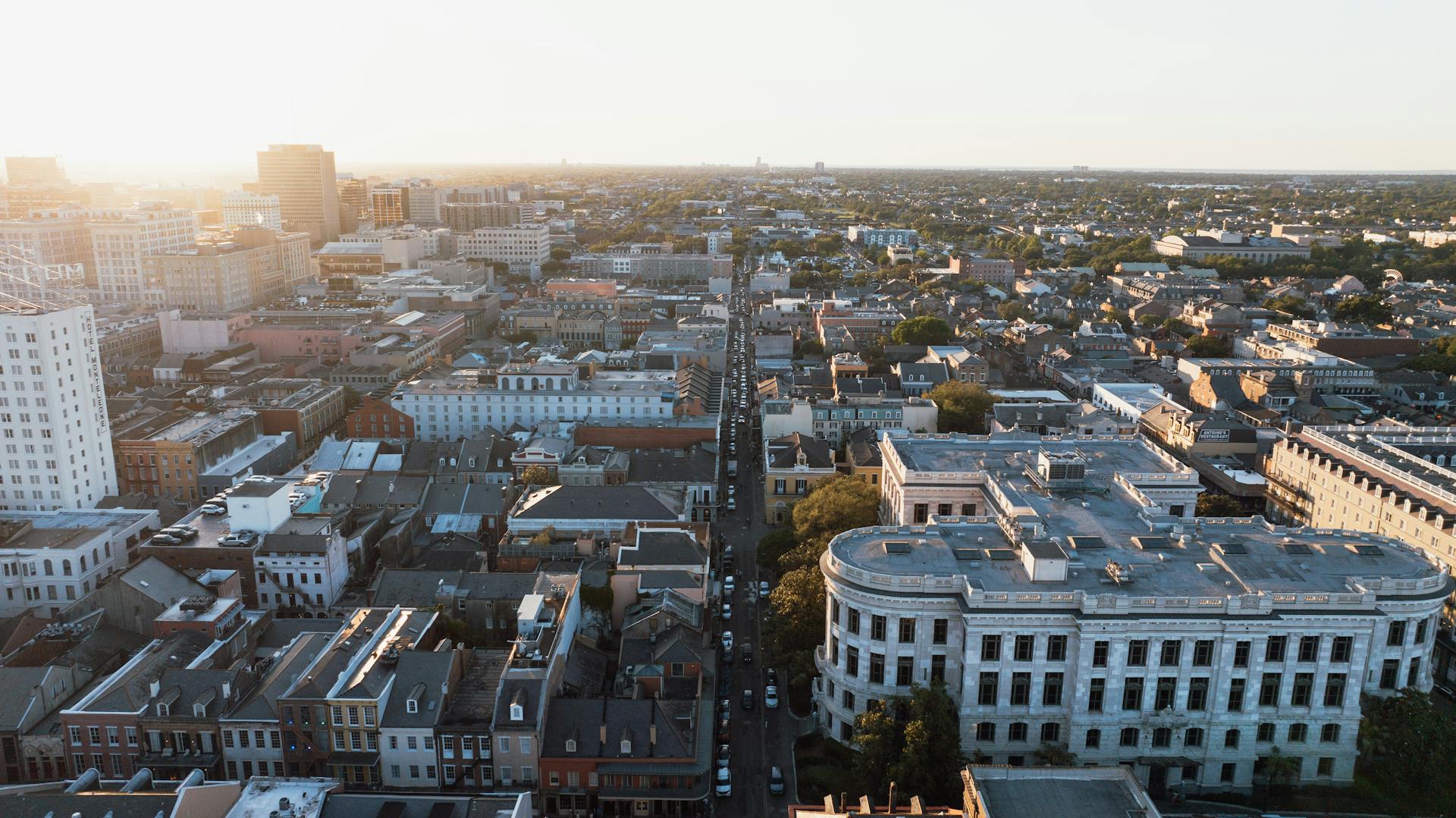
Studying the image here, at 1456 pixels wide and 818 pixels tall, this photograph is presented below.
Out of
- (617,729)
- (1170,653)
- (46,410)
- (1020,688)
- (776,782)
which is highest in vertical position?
(46,410)

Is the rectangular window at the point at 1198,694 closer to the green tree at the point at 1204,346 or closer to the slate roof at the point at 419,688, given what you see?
the slate roof at the point at 419,688

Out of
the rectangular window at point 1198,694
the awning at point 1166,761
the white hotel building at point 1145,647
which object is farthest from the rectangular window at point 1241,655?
the awning at point 1166,761

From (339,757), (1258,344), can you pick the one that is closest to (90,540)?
(339,757)

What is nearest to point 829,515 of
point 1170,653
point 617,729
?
point 617,729

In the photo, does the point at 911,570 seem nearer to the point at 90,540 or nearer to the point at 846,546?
the point at 846,546

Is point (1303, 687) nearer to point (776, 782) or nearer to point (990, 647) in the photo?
point (990, 647)
